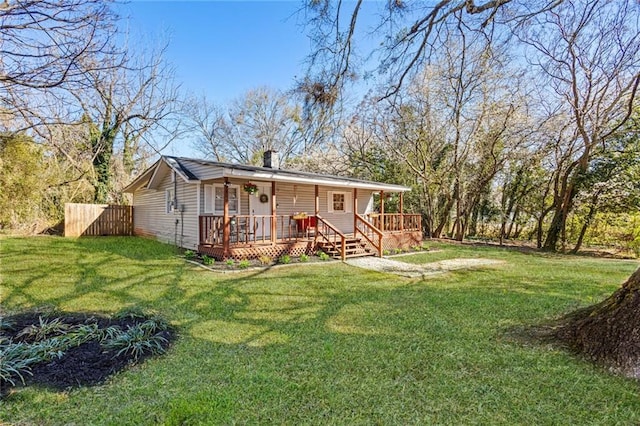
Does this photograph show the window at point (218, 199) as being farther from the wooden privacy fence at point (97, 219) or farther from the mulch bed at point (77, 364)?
the wooden privacy fence at point (97, 219)

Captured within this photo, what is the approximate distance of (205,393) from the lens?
2.73 m

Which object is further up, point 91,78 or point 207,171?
point 91,78

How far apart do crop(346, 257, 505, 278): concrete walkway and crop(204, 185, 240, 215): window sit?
436cm

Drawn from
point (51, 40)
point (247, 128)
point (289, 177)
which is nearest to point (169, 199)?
point (289, 177)

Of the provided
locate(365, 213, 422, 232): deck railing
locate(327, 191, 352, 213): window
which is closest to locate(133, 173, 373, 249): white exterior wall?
locate(327, 191, 352, 213): window

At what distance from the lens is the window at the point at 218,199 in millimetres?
10867

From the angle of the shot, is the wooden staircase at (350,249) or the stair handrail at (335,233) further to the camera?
the wooden staircase at (350,249)

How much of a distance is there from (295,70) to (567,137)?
43.9 ft

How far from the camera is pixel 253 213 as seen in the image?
11.6 m

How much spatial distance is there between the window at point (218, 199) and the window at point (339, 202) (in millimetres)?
4189

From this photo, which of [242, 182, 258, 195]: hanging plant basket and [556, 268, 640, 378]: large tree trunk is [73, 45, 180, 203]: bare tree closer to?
[242, 182, 258, 195]: hanging plant basket

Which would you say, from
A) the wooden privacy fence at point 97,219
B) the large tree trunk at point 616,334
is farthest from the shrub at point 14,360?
the wooden privacy fence at point 97,219

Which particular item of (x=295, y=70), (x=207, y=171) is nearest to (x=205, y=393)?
(x=295, y=70)

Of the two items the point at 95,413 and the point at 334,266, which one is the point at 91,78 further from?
the point at 334,266
